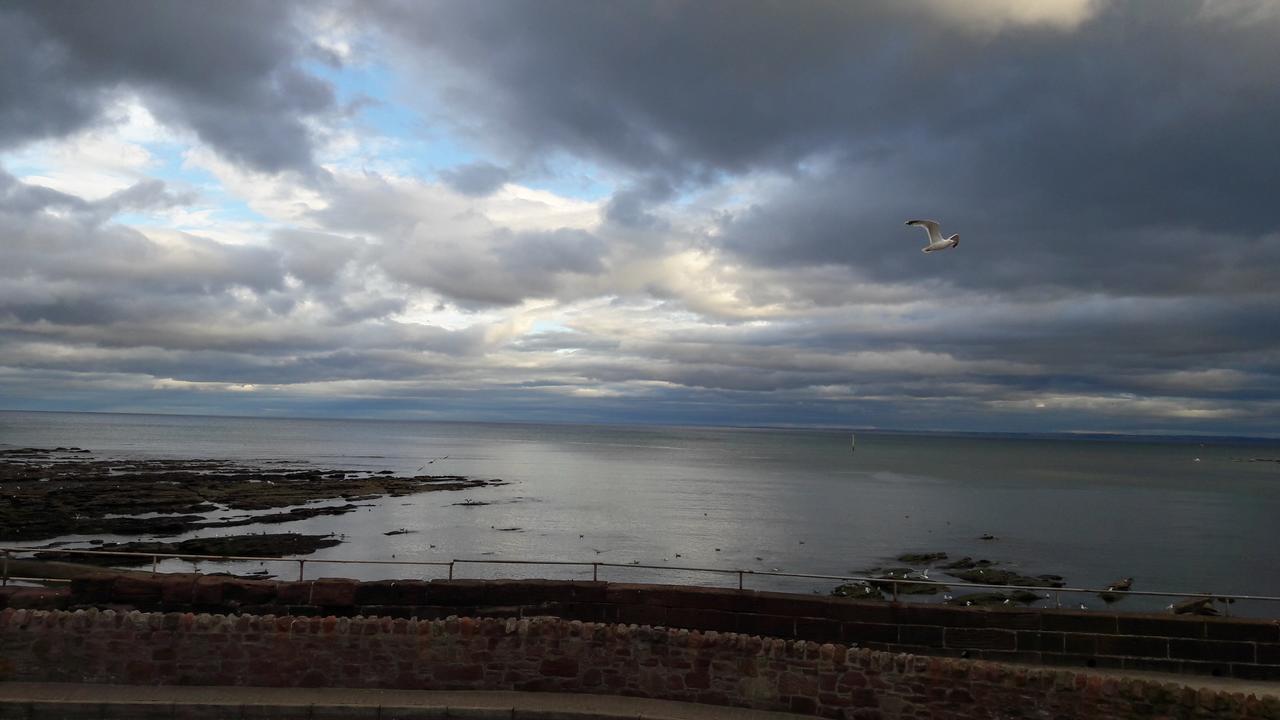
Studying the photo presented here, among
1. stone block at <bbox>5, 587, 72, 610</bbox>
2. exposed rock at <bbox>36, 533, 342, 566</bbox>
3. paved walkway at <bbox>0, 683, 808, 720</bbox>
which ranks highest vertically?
stone block at <bbox>5, 587, 72, 610</bbox>

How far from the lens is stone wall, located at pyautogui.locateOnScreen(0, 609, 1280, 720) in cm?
1011

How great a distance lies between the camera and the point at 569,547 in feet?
121

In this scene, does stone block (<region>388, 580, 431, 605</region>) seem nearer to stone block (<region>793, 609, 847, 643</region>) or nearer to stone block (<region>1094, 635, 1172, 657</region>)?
stone block (<region>793, 609, 847, 643</region>)

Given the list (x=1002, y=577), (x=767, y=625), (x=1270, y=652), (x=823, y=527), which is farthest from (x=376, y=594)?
(x=823, y=527)

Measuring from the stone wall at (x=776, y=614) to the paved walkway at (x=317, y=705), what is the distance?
6.04 feet

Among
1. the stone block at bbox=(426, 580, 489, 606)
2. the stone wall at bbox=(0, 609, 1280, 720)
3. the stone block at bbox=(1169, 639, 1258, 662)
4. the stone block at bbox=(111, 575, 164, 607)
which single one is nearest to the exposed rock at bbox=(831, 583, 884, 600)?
the stone block at bbox=(1169, 639, 1258, 662)

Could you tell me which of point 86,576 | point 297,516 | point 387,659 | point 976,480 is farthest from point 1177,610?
point 976,480

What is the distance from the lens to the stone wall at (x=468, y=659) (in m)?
10.1

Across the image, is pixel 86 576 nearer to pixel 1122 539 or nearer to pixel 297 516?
pixel 297 516

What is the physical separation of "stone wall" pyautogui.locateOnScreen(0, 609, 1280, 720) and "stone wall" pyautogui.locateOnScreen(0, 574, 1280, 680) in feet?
4.61

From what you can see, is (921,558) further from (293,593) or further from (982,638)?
(293,593)

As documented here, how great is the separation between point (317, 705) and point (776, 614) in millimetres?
6533

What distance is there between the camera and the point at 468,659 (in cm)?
1049

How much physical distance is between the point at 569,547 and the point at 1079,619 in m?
27.7
